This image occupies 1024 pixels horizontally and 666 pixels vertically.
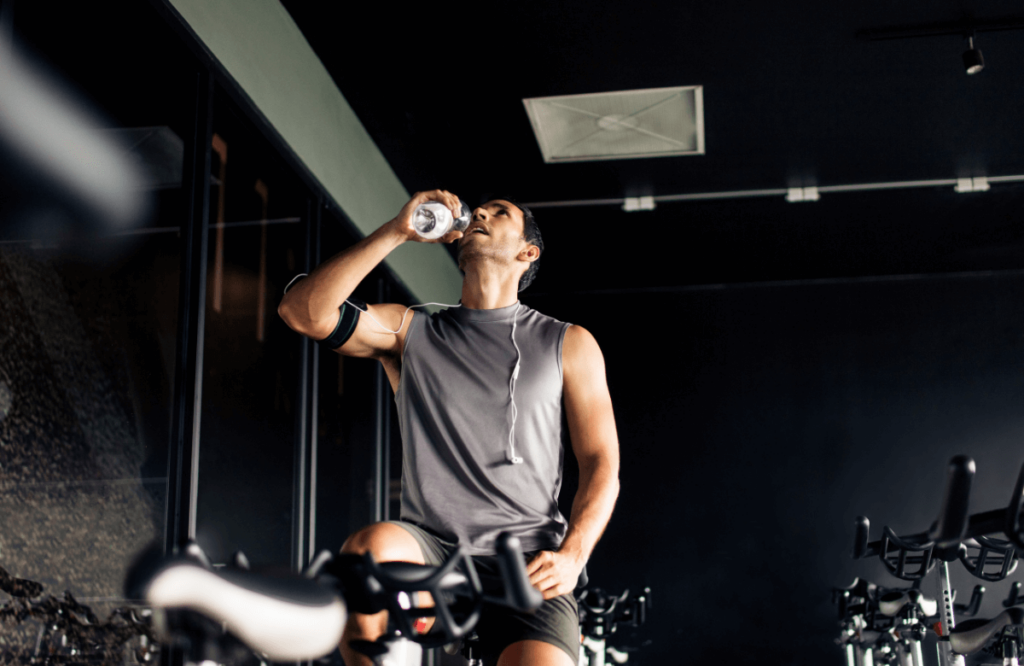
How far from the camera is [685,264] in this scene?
5.98 m

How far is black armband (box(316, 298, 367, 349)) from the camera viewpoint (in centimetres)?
153

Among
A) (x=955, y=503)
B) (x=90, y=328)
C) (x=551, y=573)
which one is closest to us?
(x=955, y=503)

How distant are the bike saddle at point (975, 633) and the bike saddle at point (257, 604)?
6.25ft

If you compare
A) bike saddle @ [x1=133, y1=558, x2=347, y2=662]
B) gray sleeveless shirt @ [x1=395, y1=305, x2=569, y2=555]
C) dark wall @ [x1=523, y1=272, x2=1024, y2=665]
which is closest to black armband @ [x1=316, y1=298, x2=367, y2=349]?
gray sleeveless shirt @ [x1=395, y1=305, x2=569, y2=555]

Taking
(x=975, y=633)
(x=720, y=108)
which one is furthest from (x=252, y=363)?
(x=975, y=633)

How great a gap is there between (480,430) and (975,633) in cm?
145

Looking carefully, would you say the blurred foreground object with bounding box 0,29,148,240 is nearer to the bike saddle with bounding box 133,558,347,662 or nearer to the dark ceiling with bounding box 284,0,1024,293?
the bike saddle with bounding box 133,558,347,662

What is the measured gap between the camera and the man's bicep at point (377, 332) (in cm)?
156

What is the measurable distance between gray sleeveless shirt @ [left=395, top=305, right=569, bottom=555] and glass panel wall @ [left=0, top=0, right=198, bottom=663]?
496mm

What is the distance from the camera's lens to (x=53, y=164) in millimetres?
1785

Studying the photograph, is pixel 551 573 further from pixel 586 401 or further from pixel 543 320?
pixel 543 320

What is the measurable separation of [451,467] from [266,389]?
2048 mm

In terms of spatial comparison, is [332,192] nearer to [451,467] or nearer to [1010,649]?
[451,467]

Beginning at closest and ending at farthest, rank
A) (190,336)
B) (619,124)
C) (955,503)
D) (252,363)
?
(955,503) → (190,336) → (252,363) → (619,124)
